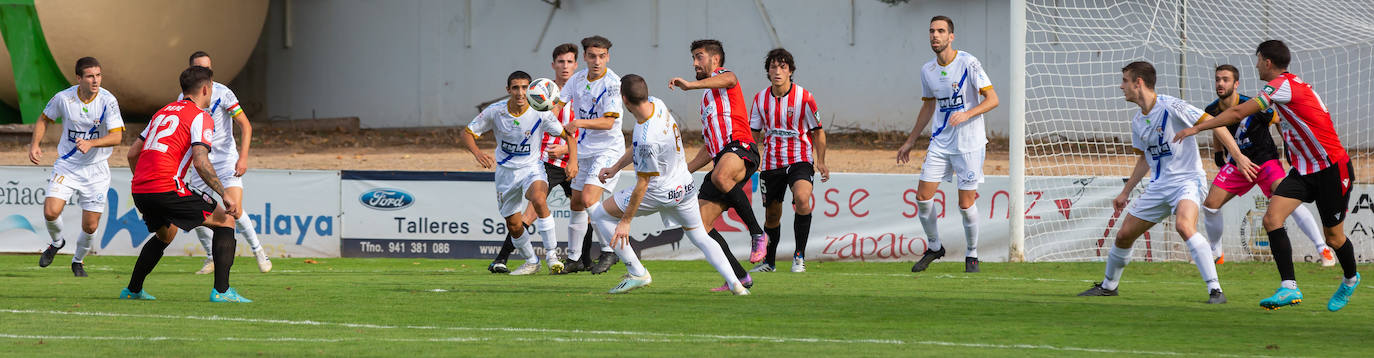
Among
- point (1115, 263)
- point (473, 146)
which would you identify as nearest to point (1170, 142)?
point (1115, 263)

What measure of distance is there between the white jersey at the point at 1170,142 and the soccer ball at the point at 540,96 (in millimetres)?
4200

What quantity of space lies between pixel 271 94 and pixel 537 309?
796 inches

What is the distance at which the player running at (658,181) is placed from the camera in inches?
339

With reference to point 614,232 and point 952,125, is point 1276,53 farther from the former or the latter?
point 614,232

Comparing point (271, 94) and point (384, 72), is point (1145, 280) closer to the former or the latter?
point (384, 72)

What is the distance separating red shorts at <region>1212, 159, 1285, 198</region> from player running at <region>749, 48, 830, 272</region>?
3.14 metres

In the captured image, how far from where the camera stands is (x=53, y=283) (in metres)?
10.5

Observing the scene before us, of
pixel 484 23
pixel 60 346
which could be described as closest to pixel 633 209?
pixel 60 346

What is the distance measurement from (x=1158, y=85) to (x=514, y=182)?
989 centimetres

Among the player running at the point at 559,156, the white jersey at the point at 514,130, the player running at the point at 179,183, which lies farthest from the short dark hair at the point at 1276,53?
the player running at the point at 179,183

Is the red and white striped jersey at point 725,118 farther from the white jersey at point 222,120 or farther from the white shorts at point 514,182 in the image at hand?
the white jersey at point 222,120

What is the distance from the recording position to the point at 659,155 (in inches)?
344

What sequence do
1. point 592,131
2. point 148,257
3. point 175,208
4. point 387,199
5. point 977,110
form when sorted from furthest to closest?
point 387,199 → point 977,110 → point 592,131 → point 148,257 → point 175,208

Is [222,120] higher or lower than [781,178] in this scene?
higher
